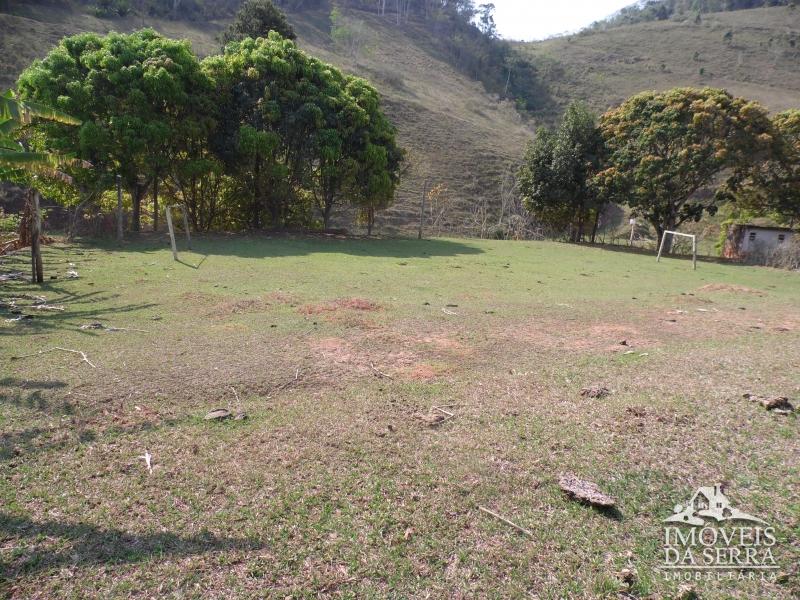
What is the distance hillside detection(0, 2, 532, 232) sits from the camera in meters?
36.2

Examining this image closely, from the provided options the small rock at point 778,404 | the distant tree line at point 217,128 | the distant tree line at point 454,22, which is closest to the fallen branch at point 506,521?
the small rock at point 778,404

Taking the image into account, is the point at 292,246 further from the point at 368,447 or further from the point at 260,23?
the point at 260,23

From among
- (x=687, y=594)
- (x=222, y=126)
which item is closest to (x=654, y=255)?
(x=222, y=126)

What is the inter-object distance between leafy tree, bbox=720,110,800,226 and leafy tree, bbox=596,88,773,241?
1.95ft

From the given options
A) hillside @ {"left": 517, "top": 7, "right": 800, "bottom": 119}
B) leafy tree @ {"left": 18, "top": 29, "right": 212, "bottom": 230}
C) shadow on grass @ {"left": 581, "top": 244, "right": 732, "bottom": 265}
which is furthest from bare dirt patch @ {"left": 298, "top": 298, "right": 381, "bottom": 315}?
hillside @ {"left": 517, "top": 7, "right": 800, "bottom": 119}

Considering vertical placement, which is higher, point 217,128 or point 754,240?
point 217,128

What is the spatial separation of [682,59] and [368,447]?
329 ft

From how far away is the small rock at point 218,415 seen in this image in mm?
4620

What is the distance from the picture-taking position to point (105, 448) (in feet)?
13.3

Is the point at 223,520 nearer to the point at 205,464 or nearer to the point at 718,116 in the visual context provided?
the point at 205,464

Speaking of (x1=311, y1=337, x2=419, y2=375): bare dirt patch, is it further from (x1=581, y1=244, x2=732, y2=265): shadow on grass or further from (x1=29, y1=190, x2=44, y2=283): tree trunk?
(x1=581, y1=244, x2=732, y2=265): shadow on grass

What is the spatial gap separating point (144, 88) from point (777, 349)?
2077 centimetres

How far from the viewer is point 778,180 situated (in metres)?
23.1

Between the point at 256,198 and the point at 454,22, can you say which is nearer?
the point at 256,198
